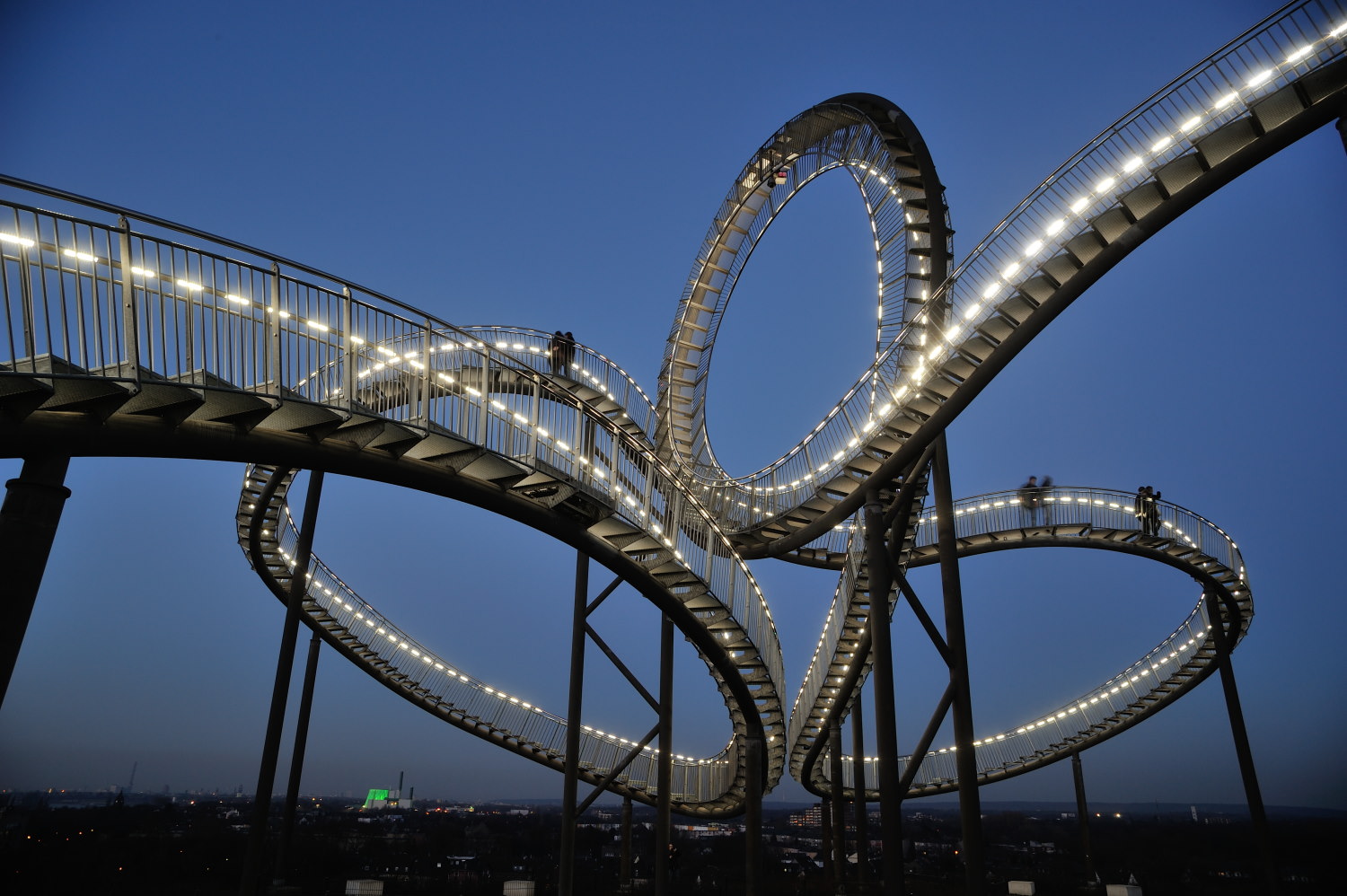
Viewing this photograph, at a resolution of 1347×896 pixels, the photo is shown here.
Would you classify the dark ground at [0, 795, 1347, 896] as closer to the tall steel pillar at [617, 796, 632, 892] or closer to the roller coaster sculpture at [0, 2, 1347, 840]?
the tall steel pillar at [617, 796, 632, 892]

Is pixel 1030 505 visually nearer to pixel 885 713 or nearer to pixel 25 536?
pixel 885 713

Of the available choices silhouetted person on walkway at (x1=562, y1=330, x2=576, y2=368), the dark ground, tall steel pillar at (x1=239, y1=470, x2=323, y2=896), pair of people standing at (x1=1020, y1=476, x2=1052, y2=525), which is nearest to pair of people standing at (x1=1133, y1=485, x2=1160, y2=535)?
pair of people standing at (x1=1020, y1=476, x2=1052, y2=525)

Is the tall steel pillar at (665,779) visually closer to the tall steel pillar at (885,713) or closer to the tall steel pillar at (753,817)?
the tall steel pillar at (753,817)

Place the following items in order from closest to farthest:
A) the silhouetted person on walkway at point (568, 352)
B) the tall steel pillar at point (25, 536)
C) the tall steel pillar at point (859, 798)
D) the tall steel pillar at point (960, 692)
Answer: the tall steel pillar at point (25, 536) → the tall steel pillar at point (960, 692) → the tall steel pillar at point (859, 798) → the silhouetted person on walkway at point (568, 352)

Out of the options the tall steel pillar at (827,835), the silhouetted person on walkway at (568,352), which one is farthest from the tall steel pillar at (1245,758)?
the silhouetted person on walkway at (568,352)

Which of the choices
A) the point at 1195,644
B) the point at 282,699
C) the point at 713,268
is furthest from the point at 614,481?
the point at 1195,644

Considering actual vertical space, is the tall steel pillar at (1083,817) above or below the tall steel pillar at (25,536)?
below
